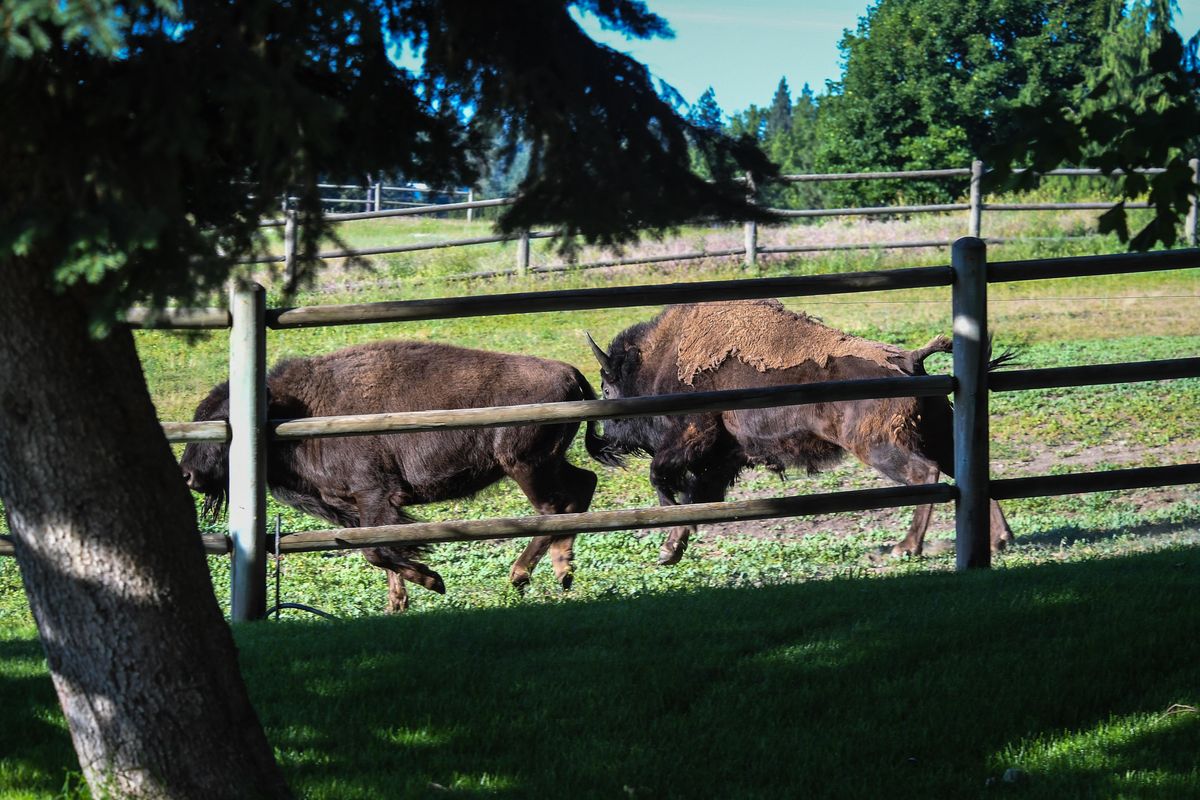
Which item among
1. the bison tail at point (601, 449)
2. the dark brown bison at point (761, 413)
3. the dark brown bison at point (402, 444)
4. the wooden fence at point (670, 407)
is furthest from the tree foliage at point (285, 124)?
the bison tail at point (601, 449)

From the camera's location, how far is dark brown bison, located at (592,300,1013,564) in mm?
8133

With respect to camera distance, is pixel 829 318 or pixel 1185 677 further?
pixel 829 318

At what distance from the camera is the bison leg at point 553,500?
24.9 feet

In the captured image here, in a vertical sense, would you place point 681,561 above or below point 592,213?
below

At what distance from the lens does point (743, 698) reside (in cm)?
380

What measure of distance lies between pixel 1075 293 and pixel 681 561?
474 inches

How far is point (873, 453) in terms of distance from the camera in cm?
823

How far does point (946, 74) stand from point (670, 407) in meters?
49.3

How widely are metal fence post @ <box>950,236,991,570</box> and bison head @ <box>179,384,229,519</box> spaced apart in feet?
14.2

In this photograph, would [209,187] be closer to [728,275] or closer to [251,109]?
[251,109]

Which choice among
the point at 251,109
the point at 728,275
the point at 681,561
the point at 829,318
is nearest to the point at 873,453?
the point at 681,561

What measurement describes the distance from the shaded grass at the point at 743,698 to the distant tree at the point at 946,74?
46142mm

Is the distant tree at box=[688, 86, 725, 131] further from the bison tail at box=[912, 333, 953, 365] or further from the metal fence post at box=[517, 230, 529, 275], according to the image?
the metal fence post at box=[517, 230, 529, 275]

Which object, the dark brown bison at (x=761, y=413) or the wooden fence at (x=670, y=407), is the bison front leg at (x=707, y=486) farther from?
the wooden fence at (x=670, y=407)
